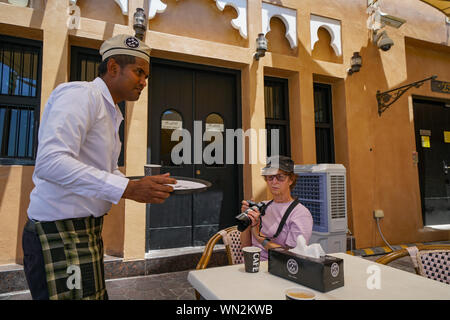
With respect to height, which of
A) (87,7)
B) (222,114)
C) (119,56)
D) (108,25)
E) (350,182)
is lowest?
(350,182)

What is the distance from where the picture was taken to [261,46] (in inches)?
147

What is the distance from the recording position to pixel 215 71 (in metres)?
3.98

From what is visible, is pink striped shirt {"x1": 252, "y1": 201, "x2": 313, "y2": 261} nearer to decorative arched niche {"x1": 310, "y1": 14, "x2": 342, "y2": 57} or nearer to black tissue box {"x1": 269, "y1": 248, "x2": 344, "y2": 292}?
black tissue box {"x1": 269, "y1": 248, "x2": 344, "y2": 292}

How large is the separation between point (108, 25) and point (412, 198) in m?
5.50

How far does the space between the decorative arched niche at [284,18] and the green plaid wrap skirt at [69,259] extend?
3.84 metres

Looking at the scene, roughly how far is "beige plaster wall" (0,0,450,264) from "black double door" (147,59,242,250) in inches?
8.9

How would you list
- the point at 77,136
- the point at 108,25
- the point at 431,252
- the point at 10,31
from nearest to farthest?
the point at 77,136
the point at 431,252
the point at 10,31
the point at 108,25

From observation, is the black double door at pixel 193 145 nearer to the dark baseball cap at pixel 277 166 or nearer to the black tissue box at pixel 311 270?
the dark baseball cap at pixel 277 166

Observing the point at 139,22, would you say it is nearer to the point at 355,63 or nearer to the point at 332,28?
the point at 332,28

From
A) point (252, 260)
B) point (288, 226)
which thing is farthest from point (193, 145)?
point (252, 260)

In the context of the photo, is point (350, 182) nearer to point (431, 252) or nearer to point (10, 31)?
point (431, 252)

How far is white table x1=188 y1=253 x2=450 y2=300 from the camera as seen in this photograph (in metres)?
1.00

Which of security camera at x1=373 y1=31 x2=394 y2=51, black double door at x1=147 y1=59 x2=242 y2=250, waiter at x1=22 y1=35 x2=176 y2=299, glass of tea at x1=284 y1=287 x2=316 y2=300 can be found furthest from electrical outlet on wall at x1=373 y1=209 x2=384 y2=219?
waiter at x1=22 y1=35 x2=176 y2=299

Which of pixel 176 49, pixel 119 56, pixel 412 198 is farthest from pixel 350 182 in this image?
pixel 119 56
